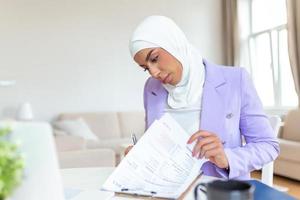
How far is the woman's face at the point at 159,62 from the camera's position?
45.4 inches

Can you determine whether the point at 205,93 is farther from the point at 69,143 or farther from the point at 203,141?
the point at 69,143

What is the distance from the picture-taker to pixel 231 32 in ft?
18.6

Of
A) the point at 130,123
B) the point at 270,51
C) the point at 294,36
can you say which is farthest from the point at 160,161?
the point at 270,51

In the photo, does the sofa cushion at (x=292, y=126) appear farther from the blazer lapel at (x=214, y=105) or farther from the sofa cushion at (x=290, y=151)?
the blazer lapel at (x=214, y=105)

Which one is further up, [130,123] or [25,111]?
[25,111]

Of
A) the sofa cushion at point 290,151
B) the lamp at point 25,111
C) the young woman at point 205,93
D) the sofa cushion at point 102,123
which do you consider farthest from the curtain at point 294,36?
the young woman at point 205,93

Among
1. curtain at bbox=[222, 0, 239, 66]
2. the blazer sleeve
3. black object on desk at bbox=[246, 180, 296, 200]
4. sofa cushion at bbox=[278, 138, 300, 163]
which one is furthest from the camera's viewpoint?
curtain at bbox=[222, 0, 239, 66]

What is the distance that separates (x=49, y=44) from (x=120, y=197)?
426cm

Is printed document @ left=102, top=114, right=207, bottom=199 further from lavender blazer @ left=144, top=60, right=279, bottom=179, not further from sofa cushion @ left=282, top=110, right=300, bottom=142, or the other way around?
sofa cushion @ left=282, top=110, right=300, bottom=142

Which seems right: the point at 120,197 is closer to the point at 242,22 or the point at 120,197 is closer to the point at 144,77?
the point at 144,77

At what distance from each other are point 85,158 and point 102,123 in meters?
2.44

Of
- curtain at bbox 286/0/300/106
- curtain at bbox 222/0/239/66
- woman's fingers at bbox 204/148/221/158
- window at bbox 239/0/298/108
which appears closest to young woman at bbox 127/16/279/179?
woman's fingers at bbox 204/148/221/158

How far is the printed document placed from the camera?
95cm

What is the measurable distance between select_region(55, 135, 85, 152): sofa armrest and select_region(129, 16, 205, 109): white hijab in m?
1.39
